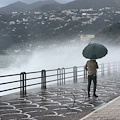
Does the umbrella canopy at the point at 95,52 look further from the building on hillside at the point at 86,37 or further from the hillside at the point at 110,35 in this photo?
the building on hillside at the point at 86,37

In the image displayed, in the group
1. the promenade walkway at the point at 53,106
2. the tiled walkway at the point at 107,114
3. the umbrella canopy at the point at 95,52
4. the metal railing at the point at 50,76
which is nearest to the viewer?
the tiled walkway at the point at 107,114

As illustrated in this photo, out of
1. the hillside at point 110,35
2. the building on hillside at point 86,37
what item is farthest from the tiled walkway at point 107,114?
the building on hillside at point 86,37

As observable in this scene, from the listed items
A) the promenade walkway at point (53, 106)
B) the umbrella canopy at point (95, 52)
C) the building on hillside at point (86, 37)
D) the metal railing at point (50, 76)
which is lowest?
the promenade walkway at point (53, 106)

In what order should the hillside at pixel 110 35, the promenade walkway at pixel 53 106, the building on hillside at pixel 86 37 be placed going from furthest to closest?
the building on hillside at pixel 86 37
the hillside at pixel 110 35
the promenade walkway at pixel 53 106

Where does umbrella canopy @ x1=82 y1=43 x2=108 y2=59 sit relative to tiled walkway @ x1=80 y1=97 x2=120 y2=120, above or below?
above

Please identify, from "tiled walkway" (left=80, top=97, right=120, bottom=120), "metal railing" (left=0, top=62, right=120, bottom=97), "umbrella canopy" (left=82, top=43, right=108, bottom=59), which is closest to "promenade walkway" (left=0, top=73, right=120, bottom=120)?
"tiled walkway" (left=80, top=97, right=120, bottom=120)

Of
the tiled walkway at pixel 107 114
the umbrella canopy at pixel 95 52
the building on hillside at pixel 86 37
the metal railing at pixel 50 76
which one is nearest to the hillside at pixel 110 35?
the building on hillside at pixel 86 37

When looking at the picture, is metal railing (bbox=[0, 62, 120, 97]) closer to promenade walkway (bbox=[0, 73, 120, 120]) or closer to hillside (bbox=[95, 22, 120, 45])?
promenade walkway (bbox=[0, 73, 120, 120])

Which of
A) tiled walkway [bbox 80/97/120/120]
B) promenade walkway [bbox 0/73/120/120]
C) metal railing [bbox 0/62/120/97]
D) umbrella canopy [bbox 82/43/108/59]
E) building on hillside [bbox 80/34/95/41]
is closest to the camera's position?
tiled walkway [bbox 80/97/120/120]

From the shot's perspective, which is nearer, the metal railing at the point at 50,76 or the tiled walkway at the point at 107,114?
the tiled walkway at the point at 107,114

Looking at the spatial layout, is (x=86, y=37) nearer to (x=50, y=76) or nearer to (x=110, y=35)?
(x=110, y=35)

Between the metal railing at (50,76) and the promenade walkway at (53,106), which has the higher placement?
the metal railing at (50,76)

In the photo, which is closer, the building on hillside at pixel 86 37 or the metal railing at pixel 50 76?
the metal railing at pixel 50 76

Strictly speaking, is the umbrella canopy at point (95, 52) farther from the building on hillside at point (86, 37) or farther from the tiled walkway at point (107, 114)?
the building on hillside at point (86, 37)
